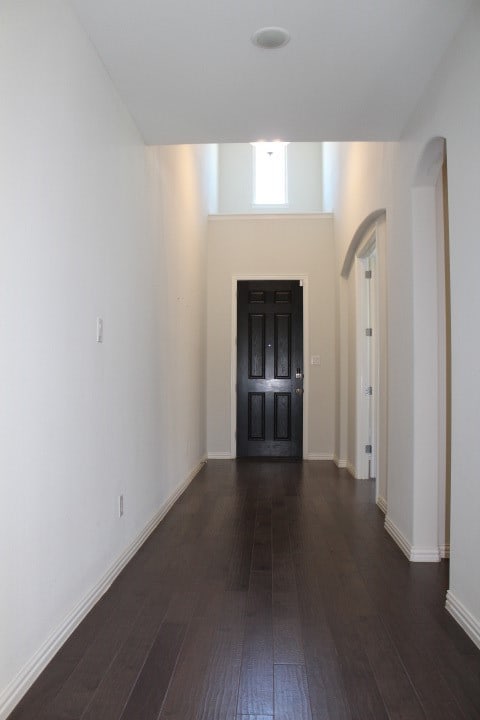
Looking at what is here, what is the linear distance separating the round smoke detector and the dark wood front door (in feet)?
15.3

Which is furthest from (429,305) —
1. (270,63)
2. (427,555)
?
(270,63)

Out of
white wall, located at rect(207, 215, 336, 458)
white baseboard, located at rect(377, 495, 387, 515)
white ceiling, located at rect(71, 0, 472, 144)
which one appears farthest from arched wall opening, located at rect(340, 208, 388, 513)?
white ceiling, located at rect(71, 0, 472, 144)

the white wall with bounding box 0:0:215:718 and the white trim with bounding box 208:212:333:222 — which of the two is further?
the white trim with bounding box 208:212:333:222

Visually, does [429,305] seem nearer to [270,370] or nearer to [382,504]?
[382,504]

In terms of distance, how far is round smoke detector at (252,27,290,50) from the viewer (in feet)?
8.08

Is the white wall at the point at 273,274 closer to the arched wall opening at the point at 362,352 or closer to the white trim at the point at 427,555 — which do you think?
the arched wall opening at the point at 362,352

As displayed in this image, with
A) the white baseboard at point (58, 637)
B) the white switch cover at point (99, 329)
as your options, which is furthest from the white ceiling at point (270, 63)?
the white baseboard at point (58, 637)

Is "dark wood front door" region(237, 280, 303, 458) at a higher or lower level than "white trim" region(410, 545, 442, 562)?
higher

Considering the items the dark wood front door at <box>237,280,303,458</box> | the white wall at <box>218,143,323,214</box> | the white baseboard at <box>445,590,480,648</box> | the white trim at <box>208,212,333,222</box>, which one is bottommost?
the white baseboard at <box>445,590,480,648</box>

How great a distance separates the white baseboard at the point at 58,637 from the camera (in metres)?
1.74

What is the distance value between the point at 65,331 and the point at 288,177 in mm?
7224

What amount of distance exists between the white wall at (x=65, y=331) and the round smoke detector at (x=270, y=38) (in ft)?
2.41

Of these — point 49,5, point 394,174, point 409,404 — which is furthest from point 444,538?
point 49,5

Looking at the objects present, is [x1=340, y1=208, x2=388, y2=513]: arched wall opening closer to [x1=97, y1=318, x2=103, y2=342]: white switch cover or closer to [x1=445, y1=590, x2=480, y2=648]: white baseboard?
[x1=445, y1=590, x2=480, y2=648]: white baseboard
